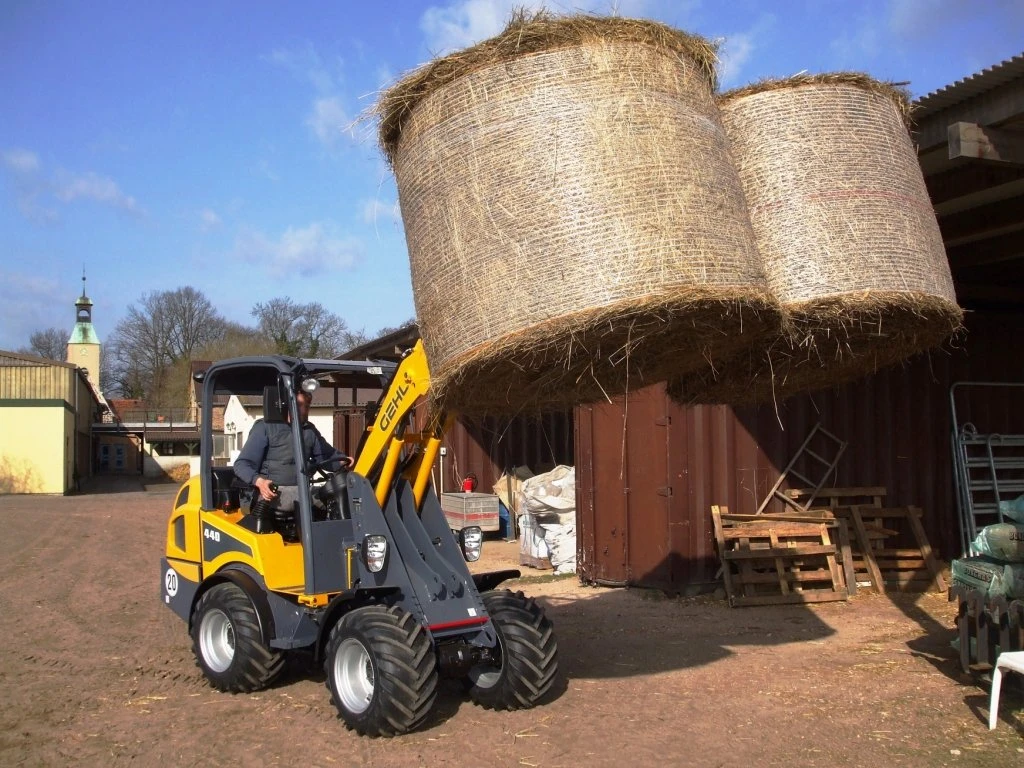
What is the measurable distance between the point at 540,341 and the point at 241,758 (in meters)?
2.78

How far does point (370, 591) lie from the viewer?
5789 millimetres

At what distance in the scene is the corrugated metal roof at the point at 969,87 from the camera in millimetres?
6590

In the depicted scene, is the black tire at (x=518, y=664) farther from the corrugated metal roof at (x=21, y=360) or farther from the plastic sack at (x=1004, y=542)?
the corrugated metal roof at (x=21, y=360)

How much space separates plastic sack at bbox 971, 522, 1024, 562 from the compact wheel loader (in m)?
2.98

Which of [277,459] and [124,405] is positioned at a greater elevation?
[124,405]

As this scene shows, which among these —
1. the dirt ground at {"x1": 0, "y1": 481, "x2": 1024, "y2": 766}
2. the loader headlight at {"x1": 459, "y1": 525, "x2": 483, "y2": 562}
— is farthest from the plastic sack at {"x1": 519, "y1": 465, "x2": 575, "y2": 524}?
the loader headlight at {"x1": 459, "y1": 525, "x2": 483, "y2": 562}

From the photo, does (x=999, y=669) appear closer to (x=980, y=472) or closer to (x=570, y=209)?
(x=570, y=209)

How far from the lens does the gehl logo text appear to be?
18.8ft

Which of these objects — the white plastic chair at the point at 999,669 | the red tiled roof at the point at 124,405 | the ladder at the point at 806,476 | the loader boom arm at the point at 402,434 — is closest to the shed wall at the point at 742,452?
the ladder at the point at 806,476

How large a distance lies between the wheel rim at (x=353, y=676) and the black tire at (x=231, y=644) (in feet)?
2.42

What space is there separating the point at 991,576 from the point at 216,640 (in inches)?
201

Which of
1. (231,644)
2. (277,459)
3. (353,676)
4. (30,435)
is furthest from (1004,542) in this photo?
(30,435)

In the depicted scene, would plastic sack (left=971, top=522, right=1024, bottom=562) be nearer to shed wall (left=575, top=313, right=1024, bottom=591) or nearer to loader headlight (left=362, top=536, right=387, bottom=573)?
shed wall (left=575, top=313, right=1024, bottom=591)

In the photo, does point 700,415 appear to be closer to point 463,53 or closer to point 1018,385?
point 1018,385
